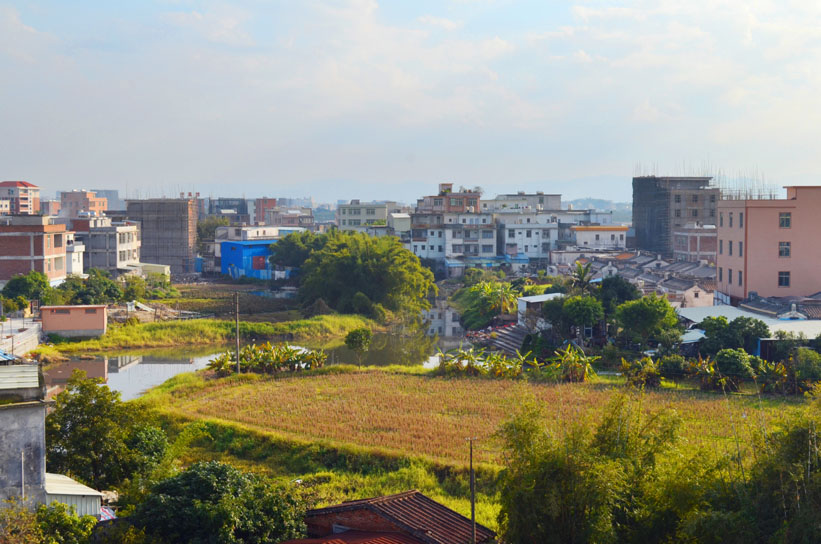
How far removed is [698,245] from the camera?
4531cm

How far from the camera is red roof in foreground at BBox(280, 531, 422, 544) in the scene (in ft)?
33.6

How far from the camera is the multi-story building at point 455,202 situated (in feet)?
189

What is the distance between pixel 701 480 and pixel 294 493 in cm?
546

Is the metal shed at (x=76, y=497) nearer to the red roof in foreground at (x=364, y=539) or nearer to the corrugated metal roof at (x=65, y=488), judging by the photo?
the corrugated metal roof at (x=65, y=488)

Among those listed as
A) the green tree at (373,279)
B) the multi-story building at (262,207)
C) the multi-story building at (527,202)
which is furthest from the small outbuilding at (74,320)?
the multi-story building at (262,207)

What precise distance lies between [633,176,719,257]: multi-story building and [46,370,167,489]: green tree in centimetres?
4475

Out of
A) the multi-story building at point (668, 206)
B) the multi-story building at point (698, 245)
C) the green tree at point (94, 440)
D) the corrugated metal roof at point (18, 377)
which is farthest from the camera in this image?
the multi-story building at point (668, 206)

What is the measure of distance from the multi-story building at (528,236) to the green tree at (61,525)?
45.0 meters

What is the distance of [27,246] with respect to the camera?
1532 inches

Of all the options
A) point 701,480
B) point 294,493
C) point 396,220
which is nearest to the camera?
point 701,480

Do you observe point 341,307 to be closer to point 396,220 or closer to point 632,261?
point 632,261

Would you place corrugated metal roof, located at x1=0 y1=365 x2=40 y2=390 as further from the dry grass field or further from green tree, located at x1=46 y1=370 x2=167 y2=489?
the dry grass field

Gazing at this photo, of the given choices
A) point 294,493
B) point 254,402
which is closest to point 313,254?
point 254,402

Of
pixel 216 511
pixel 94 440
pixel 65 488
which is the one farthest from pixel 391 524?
pixel 94 440
